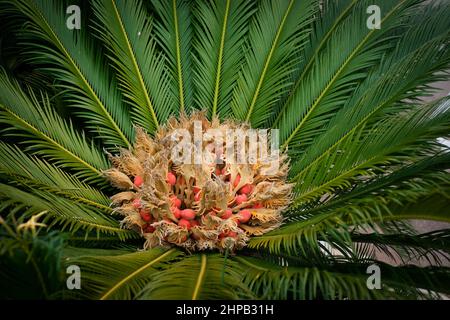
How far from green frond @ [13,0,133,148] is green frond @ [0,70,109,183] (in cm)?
11

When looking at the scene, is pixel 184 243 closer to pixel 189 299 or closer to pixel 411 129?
pixel 189 299

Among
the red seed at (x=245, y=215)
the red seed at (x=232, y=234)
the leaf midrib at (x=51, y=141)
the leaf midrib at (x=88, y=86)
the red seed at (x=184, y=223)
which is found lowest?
the red seed at (x=232, y=234)

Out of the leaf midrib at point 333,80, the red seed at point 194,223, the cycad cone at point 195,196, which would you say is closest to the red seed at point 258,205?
the cycad cone at point 195,196

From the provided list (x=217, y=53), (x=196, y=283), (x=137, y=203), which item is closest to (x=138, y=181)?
(x=137, y=203)

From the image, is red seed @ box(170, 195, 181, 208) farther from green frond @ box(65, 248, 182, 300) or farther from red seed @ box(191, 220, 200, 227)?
green frond @ box(65, 248, 182, 300)

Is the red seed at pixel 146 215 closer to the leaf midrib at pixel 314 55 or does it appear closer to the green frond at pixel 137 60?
the green frond at pixel 137 60

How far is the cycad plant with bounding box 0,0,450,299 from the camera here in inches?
59.6

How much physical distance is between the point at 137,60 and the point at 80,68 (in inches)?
11.4

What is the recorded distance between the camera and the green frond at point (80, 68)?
209 cm

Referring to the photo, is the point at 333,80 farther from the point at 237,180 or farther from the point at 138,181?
the point at 138,181

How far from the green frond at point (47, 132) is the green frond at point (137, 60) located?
1.06 ft

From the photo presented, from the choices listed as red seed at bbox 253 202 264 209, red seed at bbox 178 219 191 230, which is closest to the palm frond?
red seed at bbox 253 202 264 209
